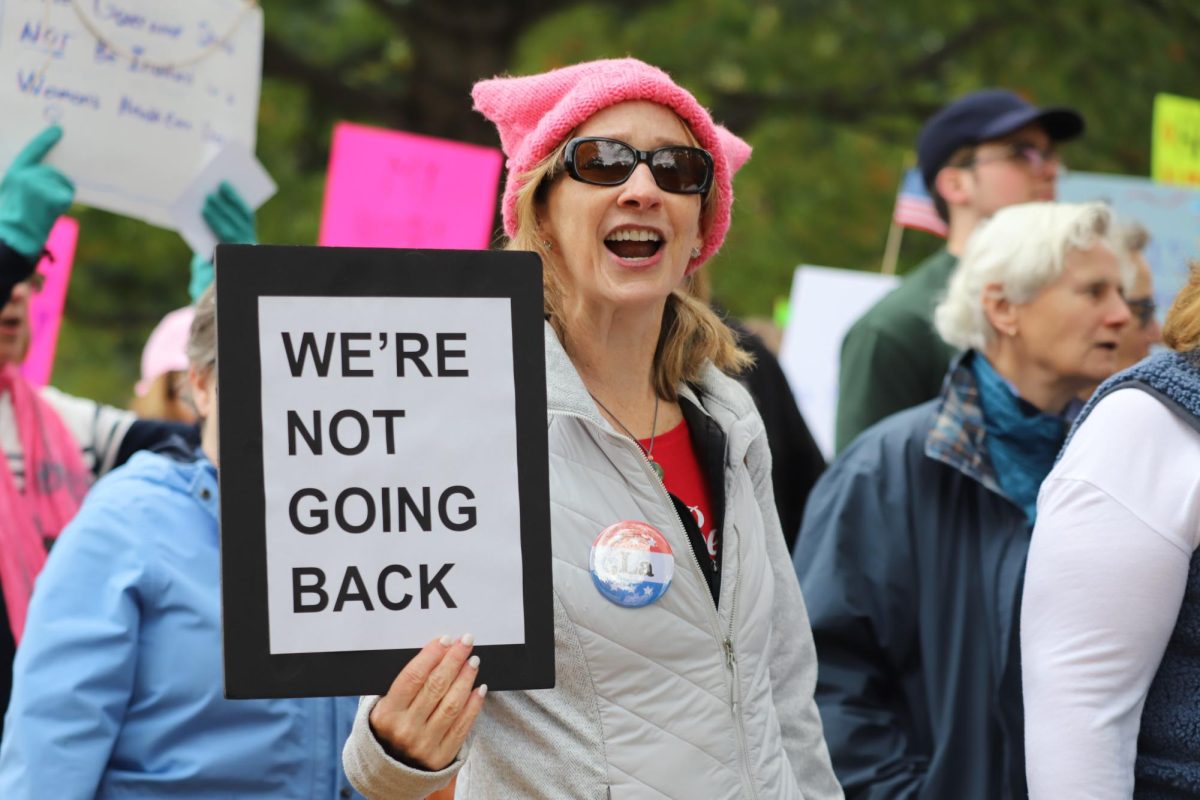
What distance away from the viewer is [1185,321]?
2.45 metres

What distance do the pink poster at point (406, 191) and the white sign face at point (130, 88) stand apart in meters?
1.87

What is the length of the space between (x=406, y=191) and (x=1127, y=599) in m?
4.13

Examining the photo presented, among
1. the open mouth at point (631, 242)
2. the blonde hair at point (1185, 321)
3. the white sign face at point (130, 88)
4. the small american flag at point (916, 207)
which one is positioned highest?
the small american flag at point (916, 207)

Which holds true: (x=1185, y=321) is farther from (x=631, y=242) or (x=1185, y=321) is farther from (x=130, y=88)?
(x=130, y=88)

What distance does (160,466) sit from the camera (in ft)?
9.96

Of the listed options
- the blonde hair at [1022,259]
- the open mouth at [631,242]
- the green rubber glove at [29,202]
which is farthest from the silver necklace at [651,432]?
the green rubber glove at [29,202]

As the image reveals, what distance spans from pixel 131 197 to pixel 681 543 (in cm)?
209

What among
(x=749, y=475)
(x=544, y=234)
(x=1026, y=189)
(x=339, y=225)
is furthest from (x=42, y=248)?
(x=1026, y=189)

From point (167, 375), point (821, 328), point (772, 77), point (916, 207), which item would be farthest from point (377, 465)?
point (772, 77)

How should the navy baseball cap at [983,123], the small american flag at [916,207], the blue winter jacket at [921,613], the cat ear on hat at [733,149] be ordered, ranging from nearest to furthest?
the cat ear on hat at [733,149], the blue winter jacket at [921,613], the navy baseball cap at [983,123], the small american flag at [916,207]

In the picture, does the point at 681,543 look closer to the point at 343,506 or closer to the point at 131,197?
the point at 343,506

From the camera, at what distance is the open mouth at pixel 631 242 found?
2.38 metres

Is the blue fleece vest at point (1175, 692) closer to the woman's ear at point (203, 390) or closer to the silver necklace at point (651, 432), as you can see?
the silver necklace at point (651, 432)

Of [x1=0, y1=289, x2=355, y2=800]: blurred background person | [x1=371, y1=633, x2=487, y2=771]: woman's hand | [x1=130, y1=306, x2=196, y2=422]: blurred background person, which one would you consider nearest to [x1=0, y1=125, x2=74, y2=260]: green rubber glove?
[x1=0, y1=289, x2=355, y2=800]: blurred background person
